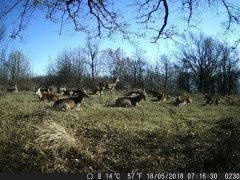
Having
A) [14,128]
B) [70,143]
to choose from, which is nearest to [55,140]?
[70,143]

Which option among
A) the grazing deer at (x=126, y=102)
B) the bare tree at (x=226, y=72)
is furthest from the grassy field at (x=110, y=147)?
the bare tree at (x=226, y=72)

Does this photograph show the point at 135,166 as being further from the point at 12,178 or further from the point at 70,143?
the point at 12,178

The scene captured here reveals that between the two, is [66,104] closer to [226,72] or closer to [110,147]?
[110,147]

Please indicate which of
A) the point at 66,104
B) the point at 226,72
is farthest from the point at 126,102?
the point at 226,72

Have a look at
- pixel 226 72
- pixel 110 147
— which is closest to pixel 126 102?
pixel 110 147

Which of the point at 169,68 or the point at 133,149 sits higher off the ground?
the point at 169,68

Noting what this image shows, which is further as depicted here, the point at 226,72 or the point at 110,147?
the point at 226,72

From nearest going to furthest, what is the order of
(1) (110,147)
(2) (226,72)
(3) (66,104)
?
(1) (110,147)
(3) (66,104)
(2) (226,72)

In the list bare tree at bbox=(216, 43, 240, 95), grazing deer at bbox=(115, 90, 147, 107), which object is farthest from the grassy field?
bare tree at bbox=(216, 43, 240, 95)

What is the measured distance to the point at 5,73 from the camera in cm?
6206

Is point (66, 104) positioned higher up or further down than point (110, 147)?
higher up

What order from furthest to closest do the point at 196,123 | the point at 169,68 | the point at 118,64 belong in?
the point at 169,68
the point at 118,64
the point at 196,123

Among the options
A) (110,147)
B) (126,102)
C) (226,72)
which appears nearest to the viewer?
(110,147)

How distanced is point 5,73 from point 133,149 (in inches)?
2179
